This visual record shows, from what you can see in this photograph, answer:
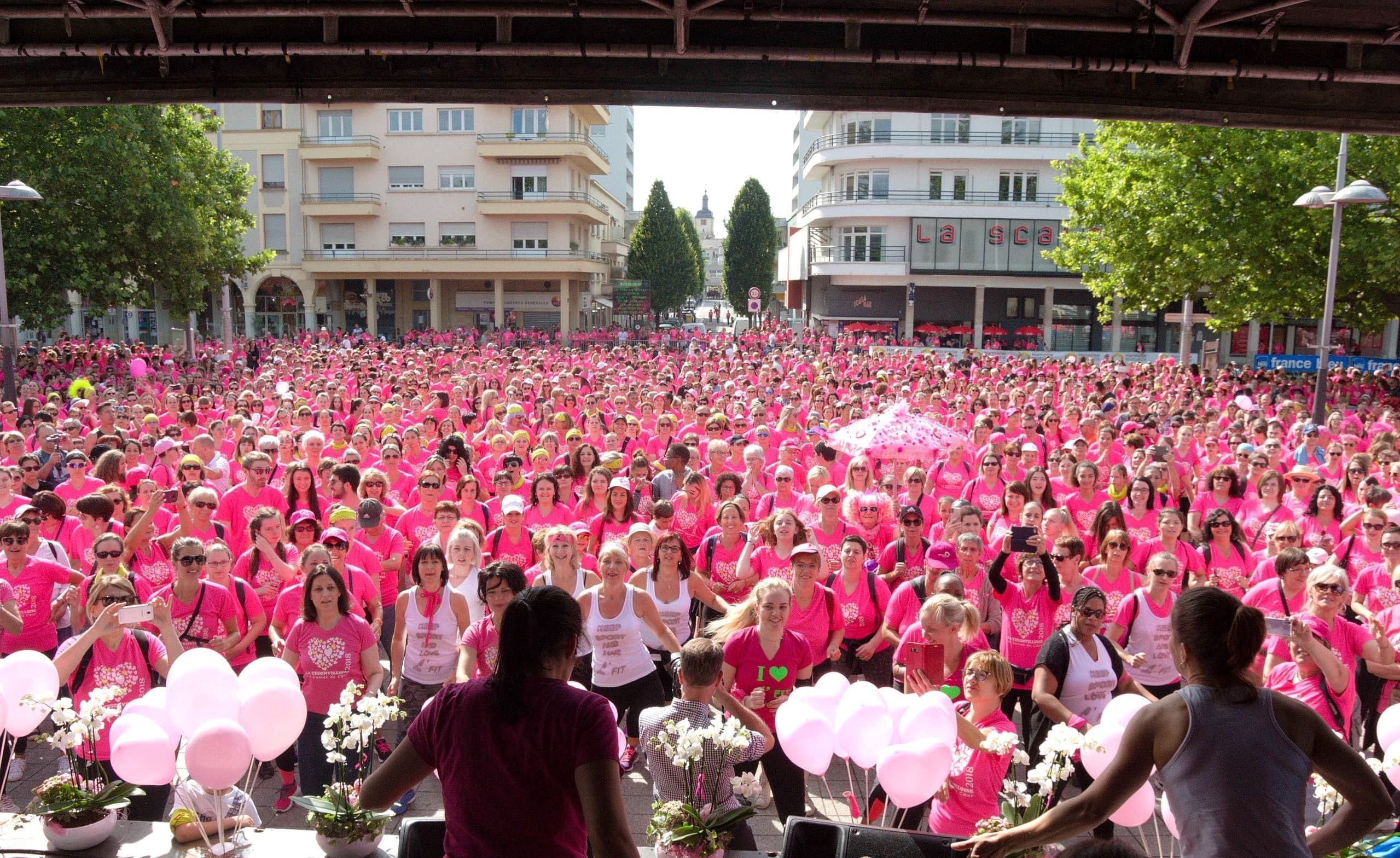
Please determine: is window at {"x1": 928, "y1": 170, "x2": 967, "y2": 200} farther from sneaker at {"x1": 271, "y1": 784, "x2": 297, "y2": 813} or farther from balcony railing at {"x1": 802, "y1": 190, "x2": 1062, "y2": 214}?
sneaker at {"x1": 271, "y1": 784, "x2": 297, "y2": 813}

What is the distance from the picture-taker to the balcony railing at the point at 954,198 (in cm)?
→ 4878

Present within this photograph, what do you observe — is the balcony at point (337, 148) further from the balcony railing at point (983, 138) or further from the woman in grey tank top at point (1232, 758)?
the woman in grey tank top at point (1232, 758)

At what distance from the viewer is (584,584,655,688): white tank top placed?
19.5 feet

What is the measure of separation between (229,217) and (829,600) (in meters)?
31.5

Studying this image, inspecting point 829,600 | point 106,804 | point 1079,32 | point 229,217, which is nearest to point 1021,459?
point 829,600

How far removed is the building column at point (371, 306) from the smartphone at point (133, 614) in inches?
1917

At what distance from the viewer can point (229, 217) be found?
3206cm

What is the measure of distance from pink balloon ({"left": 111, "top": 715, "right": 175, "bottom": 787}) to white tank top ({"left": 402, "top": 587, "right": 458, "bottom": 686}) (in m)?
1.90

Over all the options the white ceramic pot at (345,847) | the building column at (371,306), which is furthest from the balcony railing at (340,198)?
the white ceramic pot at (345,847)

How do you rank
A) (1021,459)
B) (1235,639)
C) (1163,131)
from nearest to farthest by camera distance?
1. (1235,639)
2. (1021,459)
3. (1163,131)

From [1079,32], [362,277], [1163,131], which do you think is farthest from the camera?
[362,277]

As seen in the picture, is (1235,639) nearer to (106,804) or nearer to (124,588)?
(106,804)

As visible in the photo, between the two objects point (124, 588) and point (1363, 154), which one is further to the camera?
point (1363, 154)

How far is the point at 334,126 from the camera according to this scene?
4969 centimetres
